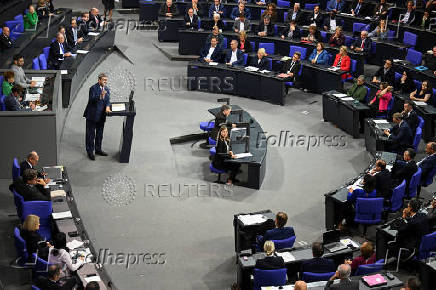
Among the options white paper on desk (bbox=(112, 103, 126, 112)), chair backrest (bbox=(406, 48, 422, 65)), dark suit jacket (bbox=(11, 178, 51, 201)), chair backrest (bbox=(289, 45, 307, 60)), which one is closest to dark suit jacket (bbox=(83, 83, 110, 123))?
white paper on desk (bbox=(112, 103, 126, 112))

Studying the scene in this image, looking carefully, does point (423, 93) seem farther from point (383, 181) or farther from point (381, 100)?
point (383, 181)

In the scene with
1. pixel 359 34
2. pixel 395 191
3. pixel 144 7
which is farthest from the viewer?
pixel 144 7

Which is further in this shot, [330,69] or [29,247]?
[330,69]

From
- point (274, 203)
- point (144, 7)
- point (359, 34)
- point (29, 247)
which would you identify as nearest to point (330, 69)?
point (359, 34)

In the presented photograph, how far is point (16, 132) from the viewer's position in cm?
1444

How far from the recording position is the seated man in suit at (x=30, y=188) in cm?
1240

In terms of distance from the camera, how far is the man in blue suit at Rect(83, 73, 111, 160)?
1534cm

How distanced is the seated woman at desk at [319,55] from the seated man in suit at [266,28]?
2.53 metres

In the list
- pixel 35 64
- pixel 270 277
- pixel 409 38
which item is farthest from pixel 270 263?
pixel 409 38

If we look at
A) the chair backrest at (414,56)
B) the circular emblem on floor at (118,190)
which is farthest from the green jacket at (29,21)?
the chair backrest at (414,56)

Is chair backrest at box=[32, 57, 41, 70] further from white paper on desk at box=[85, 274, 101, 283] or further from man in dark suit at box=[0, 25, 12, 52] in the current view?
white paper on desk at box=[85, 274, 101, 283]

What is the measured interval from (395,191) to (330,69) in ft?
24.1

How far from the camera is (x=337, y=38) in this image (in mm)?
21672

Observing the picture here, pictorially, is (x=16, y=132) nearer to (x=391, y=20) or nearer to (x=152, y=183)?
(x=152, y=183)
